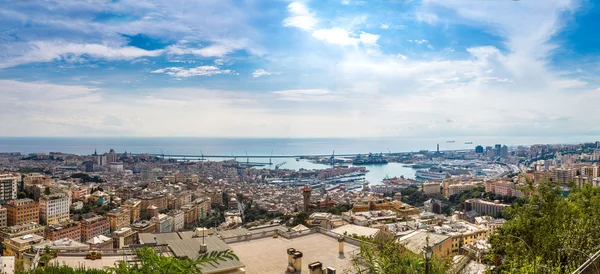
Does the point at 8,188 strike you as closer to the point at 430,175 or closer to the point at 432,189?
the point at 432,189

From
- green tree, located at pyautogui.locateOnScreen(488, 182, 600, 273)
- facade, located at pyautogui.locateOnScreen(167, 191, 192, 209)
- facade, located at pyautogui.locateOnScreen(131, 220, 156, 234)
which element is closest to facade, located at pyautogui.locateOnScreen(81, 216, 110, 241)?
facade, located at pyautogui.locateOnScreen(131, 220, 156, 234)

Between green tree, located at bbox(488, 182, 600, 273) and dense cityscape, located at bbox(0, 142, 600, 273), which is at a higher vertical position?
green tree, located at bbox(488, 182, 600, 273)

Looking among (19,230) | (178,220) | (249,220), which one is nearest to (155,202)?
(178,220)

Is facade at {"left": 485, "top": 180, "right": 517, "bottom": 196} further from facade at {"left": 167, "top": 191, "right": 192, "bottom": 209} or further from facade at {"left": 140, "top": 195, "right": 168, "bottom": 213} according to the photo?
facade at {"left": 140, "top": 195, "right": 168, "bottom": 213}

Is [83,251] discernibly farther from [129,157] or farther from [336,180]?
[129,157]

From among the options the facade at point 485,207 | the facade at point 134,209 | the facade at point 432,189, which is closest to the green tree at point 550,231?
the facade at point 485,207
